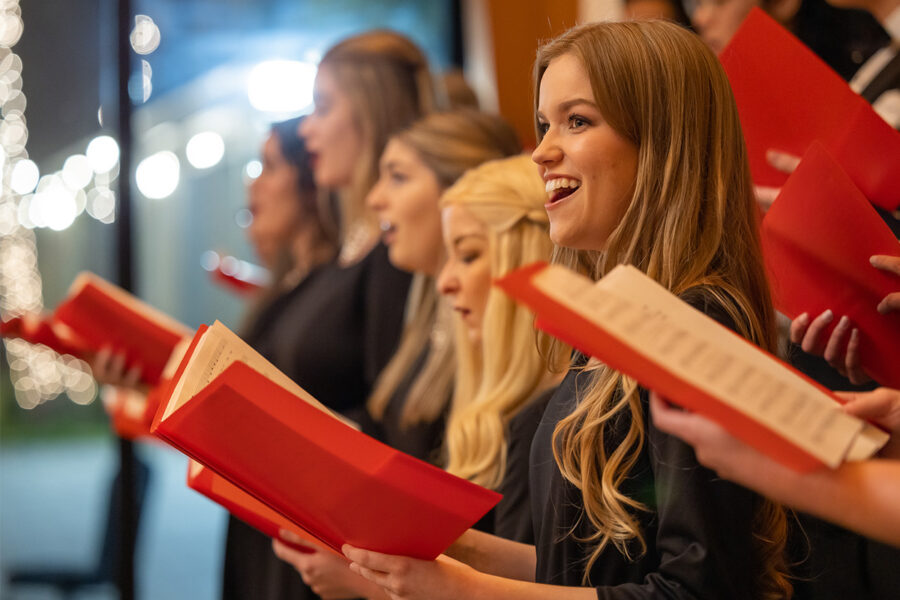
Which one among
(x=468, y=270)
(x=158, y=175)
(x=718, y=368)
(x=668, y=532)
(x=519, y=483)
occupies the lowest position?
(x=158, y=175)

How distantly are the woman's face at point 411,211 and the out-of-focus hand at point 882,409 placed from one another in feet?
4.12

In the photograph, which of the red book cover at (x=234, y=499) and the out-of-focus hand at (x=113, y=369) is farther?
the out-of-focus hand at (x=113, y=369)

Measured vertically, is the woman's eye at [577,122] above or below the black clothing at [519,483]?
above

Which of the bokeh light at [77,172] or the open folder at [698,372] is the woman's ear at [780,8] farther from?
the bokeh light at [77,172]

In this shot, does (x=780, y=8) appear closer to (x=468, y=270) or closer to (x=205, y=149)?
(x=468, y=270)

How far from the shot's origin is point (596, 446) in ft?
3.60

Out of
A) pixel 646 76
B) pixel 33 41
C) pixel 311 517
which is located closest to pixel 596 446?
pixel 311 517

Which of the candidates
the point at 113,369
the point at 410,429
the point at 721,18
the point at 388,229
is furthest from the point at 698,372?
the point at 113,369

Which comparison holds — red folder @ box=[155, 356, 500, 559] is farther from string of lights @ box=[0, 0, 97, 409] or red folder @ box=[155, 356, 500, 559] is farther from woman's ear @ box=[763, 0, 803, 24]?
string of lights @ box=[0, 0, 97, 409]

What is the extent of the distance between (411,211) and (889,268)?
1181mm

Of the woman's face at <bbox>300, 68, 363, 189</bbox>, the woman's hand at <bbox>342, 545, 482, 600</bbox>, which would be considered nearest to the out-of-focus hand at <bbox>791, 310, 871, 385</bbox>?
the woman's hand at <bbox>342, 545, 482, 600</bbox>

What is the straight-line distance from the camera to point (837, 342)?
128 cm

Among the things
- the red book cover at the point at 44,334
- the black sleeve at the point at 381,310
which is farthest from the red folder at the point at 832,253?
the red book cover at the point at 44,334

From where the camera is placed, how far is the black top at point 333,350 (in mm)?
2307
